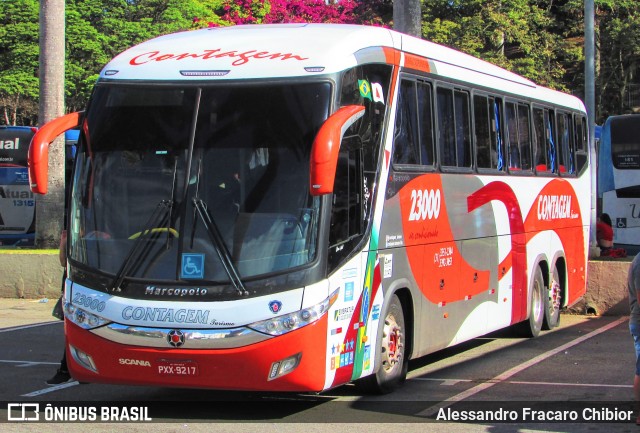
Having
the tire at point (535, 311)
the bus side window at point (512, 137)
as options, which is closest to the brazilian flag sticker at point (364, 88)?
the bus side window at point (512, 137)

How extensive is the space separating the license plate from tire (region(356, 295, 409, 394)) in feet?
6.42

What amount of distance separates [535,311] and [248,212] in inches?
299

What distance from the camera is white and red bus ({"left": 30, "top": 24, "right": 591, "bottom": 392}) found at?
25.2ft

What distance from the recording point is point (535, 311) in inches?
562

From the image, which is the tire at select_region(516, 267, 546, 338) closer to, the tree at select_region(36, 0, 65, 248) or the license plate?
the license plate

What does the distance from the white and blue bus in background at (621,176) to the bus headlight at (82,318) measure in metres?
21.3

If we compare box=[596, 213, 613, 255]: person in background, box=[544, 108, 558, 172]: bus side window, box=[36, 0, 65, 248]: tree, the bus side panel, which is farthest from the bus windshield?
the bus side panel

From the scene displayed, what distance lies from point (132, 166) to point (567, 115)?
375 inches

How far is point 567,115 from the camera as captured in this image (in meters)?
15.8

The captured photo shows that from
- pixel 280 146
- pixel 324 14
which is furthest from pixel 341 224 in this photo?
pixel 324 14

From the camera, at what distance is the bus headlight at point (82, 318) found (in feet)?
26.2

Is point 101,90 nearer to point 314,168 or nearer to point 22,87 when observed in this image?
point 314,168

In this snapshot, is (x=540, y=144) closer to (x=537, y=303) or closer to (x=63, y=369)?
(x=537, y=303)

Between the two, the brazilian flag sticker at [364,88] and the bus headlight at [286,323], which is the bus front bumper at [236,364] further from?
the brazilian flag sticker at [364,88]
